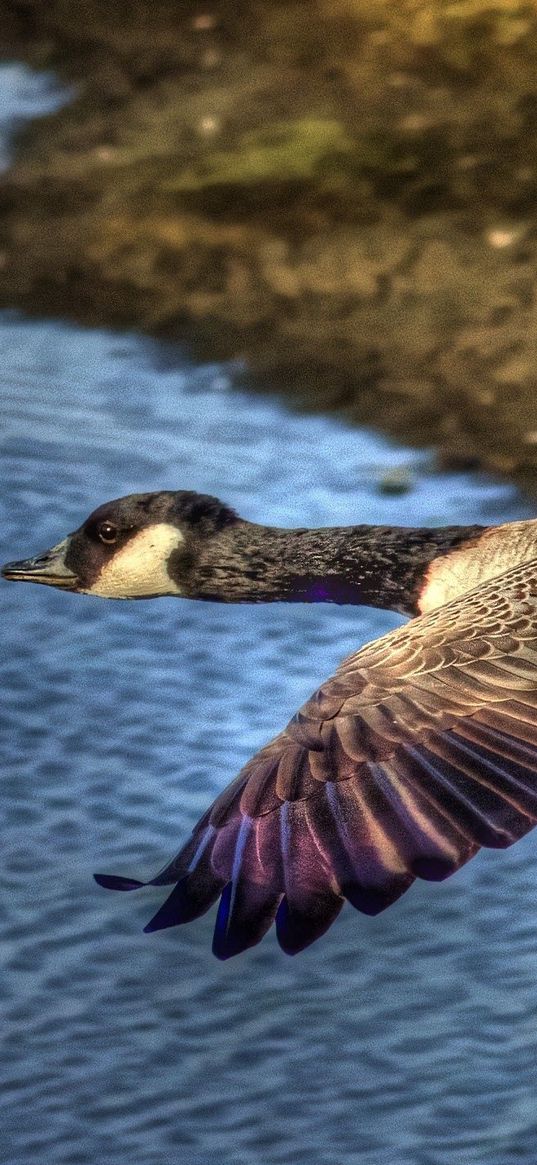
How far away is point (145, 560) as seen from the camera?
547cm

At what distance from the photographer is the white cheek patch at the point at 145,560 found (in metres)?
5.44

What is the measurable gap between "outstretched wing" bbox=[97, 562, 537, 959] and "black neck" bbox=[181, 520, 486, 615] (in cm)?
95

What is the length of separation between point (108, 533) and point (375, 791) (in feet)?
6.24

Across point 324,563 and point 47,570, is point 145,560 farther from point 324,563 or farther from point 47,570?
point 324,563

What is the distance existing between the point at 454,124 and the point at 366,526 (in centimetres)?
387

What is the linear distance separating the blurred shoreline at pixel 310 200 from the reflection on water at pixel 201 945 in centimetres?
97

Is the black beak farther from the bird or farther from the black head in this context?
the bird

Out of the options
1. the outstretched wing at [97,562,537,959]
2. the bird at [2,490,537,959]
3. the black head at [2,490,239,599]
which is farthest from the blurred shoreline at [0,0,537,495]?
the outstretched wing at [97,562,537,959]

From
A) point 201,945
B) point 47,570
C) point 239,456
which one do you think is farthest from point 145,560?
point 201,945

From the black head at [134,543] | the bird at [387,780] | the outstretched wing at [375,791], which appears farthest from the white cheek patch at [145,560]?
the outstretched wing at [375,791]

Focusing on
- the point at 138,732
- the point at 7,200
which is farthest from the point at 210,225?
the point at 138,732

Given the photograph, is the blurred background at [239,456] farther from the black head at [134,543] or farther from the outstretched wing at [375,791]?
the outstretched wing at [375,791]

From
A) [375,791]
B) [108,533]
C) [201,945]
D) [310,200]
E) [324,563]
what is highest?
[310,200]

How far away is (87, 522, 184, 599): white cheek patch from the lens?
17.8 ft
